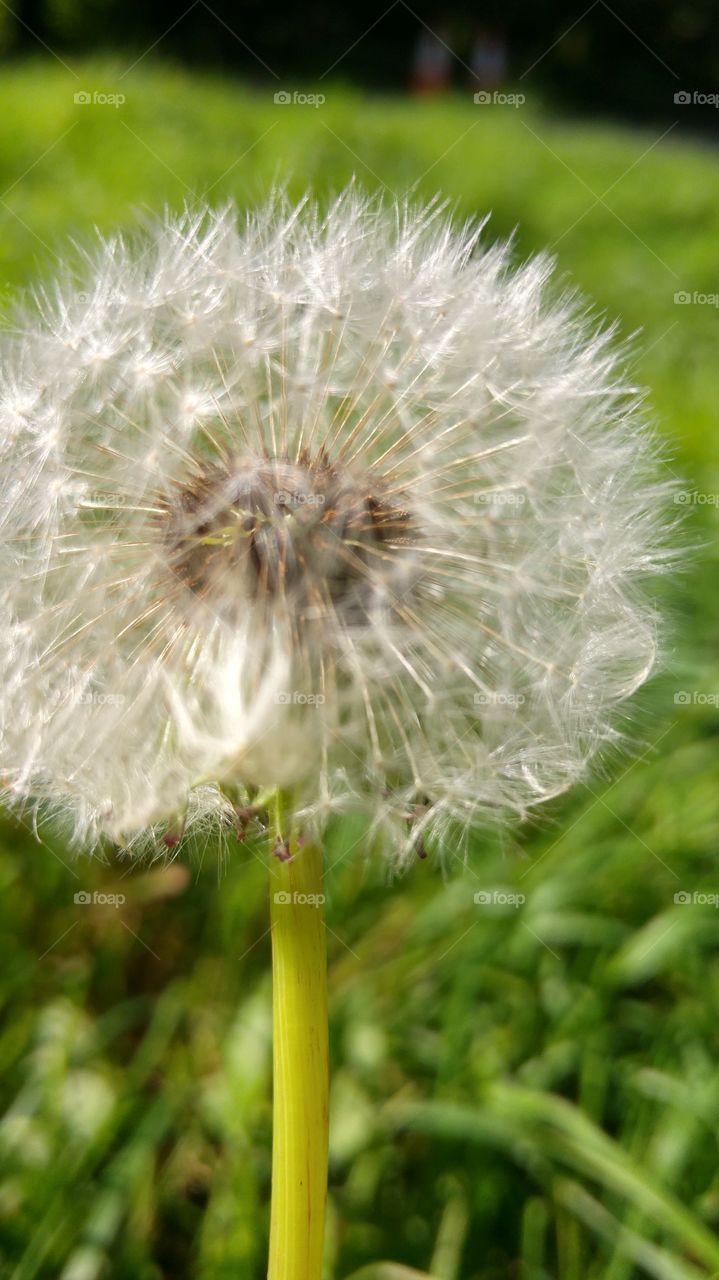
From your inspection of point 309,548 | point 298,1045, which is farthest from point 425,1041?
point 309,548

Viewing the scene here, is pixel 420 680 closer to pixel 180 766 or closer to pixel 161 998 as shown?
pixel 180 766

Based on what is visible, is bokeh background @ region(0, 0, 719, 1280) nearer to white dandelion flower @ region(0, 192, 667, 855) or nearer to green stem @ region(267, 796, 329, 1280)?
white dandelion flower @ region(0, 192, 667, 855)

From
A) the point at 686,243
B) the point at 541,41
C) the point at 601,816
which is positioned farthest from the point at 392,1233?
the point at 541,41

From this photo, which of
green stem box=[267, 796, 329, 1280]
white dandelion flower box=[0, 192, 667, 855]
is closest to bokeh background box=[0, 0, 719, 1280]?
white dandelion flower box=[0, 192, 667, 855]

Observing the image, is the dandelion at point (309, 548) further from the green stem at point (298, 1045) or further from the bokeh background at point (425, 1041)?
the bokeh background at point (425, 1041)

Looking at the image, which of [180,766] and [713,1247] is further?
[713,1247]

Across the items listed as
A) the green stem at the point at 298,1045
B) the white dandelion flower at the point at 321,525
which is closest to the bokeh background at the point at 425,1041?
the white dandelion flower at the point at 321,525
